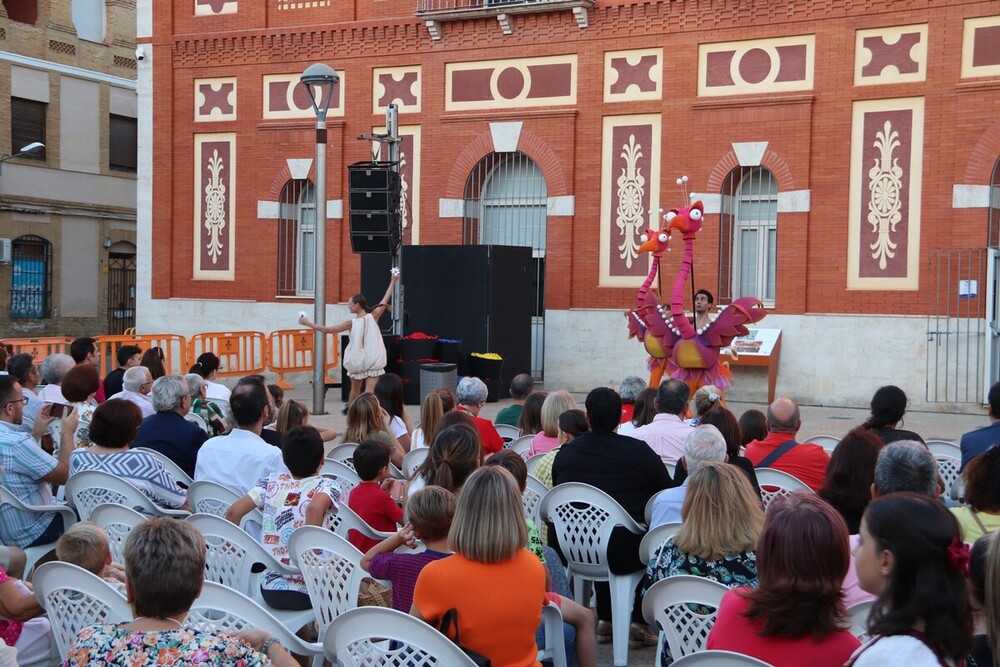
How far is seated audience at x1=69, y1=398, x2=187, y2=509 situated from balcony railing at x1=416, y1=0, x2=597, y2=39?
13364 mm

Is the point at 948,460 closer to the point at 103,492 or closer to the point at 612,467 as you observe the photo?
the point at 612,467

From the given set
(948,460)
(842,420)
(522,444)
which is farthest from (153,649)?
(842,420)

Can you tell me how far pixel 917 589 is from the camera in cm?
273

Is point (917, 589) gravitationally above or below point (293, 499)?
above

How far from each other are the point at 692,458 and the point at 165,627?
2.83 metres

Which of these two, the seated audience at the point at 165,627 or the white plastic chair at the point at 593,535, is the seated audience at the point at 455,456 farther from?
the seated audience at the point at 165,627

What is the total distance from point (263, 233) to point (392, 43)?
4201 mm

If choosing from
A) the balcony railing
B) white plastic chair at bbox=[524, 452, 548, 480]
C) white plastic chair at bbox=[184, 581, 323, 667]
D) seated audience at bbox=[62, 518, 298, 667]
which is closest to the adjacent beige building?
the balcony railing

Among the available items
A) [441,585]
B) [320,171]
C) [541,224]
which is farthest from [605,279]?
[441,585]

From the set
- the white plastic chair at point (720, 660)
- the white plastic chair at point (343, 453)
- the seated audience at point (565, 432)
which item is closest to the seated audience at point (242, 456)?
the white plastic chair at point (343, 453)

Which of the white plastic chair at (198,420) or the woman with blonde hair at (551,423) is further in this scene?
the white plastic chair at (198,420)

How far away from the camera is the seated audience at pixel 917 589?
8.89ft

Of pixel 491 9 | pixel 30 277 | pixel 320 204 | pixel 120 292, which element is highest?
pixel 491 9

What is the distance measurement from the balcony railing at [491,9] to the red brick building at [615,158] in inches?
1.5
